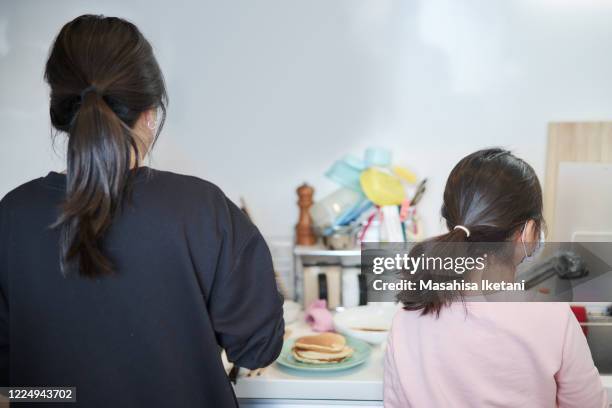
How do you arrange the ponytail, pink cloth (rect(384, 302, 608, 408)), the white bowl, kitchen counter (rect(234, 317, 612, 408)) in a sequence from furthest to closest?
the white bowl
kitchen counter (rect(234, 317, 612, 408))
pink cloth (rect(384, 302, 608, 408))
the ponytail

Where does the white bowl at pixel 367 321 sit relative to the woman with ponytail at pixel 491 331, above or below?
below

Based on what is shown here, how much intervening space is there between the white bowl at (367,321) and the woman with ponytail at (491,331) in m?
0.40

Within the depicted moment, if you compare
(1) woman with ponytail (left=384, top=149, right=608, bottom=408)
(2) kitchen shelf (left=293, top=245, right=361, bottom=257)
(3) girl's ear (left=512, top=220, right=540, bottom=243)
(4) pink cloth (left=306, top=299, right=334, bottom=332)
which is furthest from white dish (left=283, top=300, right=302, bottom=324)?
(3) girl's ear (left=512, top=220, right=540, bottom=243)

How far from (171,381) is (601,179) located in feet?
4.21

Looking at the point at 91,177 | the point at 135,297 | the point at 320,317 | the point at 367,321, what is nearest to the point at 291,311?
the point at 320,317

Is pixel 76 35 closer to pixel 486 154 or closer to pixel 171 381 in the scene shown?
pixel 171 381

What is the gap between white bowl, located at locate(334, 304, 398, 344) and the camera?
1266 millimetres

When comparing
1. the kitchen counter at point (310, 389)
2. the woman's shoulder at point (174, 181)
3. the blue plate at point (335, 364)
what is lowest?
the kitchen counter at point (310, 389)

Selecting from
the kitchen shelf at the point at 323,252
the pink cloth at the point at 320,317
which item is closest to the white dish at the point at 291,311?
the pink cloth at the point at 320,317

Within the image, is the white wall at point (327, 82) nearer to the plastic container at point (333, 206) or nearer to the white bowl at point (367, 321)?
the plastic container at point (333, 206)

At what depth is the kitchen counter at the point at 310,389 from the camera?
3.55 feet

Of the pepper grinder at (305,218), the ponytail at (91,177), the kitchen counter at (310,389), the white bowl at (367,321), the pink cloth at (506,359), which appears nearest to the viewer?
the ponytail at (91,177)

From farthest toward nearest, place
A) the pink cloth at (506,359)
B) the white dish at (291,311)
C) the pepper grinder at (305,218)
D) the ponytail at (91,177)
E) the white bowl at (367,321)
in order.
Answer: the pepper grinder at (305,218) < the white dish at (291,311) < the white bowl at (367,321) < the pink cloth at (506,359) < the ponytail at (91,177)

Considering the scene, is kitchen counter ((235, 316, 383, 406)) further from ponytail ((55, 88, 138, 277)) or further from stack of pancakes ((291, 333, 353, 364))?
ponytail ((55, 88, 138, 277))
